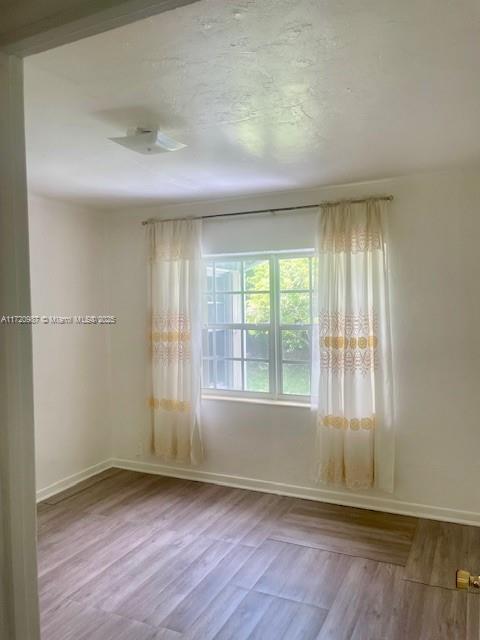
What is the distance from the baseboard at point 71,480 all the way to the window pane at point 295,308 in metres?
2.24

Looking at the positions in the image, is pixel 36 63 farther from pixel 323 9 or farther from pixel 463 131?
pixel 463 131

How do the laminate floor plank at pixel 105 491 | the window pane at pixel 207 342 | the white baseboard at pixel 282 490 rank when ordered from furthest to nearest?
the window pane at pixel 207 342 → the laminate floor plank at pixel 105 491 → the white baseboard at pixel 282 490

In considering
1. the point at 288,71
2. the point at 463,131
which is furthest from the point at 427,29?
the point at 463,131

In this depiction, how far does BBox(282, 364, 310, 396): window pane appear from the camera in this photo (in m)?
4.06

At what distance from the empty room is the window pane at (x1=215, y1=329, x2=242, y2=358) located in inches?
0.5

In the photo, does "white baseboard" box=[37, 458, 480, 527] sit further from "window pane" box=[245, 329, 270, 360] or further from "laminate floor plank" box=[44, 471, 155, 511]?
"window pane" box=[245, 329, 270, 360]

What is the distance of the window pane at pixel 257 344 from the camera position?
418cm

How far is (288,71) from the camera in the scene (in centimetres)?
188

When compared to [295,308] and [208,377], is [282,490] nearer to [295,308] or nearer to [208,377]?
[208,377]

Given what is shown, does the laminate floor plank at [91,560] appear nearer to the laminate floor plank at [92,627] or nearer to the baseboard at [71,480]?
the laminate floor plank at [92,627]

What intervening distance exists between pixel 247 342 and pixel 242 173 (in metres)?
1.50

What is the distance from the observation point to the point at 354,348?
3.64 metres

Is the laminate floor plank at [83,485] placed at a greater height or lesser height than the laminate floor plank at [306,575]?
greater

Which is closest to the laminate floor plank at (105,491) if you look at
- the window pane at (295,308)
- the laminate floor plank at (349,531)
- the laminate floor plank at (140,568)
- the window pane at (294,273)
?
the laminate floor plank at (140,568)
